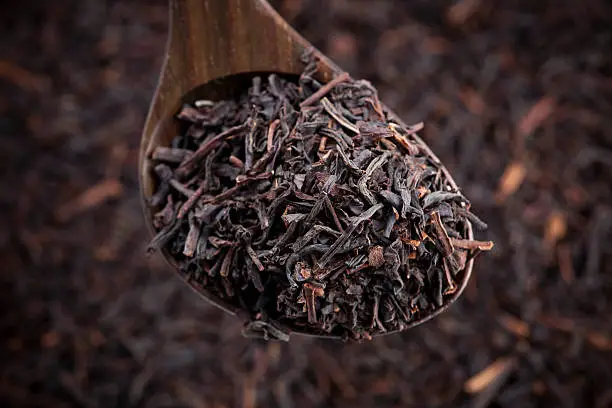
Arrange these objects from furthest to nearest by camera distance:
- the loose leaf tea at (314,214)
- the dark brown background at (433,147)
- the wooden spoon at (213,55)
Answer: the dark brown background at (433,147)
the wooden spoon at (213,55)
the loose leaf tea at (314,214)

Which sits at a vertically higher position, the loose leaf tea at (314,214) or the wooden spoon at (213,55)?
the wooden spoon at (213,55)

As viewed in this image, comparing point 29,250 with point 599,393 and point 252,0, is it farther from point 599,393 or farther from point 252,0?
point 599,393

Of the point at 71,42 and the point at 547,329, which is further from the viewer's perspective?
the point at 71,42

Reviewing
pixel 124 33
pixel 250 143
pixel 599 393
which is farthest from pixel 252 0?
pixel 599 393

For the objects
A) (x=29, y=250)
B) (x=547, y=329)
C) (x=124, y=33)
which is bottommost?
(x=547, y=329)

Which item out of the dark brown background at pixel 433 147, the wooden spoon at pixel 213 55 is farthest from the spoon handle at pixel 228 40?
the dark brown background at pixel 433 147

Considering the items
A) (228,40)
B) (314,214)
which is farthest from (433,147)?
(314,214)

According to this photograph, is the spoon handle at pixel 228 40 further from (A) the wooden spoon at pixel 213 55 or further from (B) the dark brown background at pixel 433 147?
(B) the dark brown background at pixel 433 147
